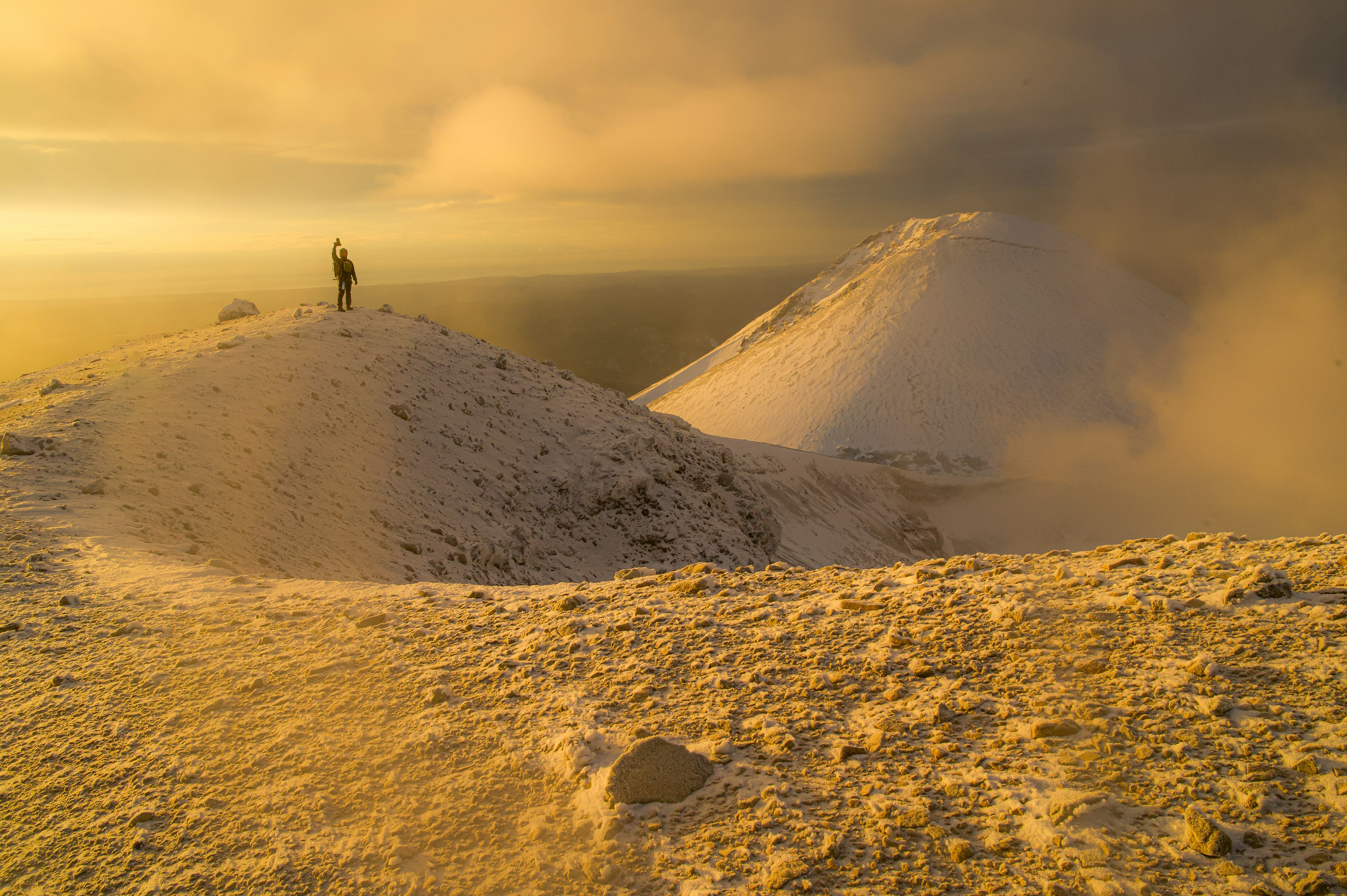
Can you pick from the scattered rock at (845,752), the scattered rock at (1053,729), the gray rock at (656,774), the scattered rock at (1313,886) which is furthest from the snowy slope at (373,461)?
the scattered rock at (1313,886)

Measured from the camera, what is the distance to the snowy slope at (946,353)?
27000 millimetres

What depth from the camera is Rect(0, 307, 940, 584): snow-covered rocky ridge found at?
616cm

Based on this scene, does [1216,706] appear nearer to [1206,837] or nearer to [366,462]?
[1206,837]

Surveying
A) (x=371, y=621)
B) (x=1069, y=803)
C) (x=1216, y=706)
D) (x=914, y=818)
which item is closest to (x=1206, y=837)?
(x=1069, y=803)

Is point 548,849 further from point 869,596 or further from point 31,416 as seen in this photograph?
point 31,416

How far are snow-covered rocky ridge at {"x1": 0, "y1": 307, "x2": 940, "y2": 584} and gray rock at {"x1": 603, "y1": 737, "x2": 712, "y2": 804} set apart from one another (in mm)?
4545

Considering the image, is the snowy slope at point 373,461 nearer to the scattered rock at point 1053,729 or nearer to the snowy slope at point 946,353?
the scattered rock at point 1053,729

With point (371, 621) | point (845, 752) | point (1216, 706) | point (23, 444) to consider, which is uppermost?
point (23, 444)

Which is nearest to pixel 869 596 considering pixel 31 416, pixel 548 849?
pixel 548 849

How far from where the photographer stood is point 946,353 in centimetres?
3022

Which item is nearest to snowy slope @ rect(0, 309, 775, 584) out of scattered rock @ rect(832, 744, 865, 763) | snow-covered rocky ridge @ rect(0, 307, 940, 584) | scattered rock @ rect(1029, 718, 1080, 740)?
snow-covered rocky ridge @ rect(0, 307, 940, 584)

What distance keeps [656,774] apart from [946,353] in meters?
Result: 30.9

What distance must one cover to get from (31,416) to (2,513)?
245 centimetres

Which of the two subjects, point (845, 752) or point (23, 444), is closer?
point (845, 752)
